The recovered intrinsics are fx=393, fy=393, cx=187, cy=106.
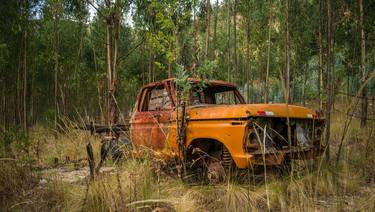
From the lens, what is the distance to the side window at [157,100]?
21.6 feet

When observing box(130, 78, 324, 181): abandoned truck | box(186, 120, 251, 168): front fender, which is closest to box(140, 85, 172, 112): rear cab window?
box(130, 78, 324, 181): abandoned truck

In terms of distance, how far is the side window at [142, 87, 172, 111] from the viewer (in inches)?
259

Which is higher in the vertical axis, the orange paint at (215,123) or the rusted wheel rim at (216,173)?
the orange paint at (215,123)

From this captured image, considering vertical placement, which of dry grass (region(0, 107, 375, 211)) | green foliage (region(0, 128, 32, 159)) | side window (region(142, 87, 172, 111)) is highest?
side window (region(142, 87, 172, 111))

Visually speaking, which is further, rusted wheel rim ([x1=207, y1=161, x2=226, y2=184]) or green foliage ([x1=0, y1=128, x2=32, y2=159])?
green foliage ([x1=0, y1=128, x2=32, y2=159])

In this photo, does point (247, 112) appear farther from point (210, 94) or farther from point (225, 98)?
point (225, 98)

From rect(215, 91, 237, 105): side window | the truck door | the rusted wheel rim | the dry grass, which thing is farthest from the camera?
rect(215, 91, 237, 105): side window

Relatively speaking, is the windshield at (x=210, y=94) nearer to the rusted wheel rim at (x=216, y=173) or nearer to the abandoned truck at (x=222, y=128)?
the abandoned truck at (x=222, y=128)

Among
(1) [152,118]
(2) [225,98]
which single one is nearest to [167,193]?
(1) [152,118]

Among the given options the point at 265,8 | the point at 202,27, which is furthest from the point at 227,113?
the point at 202,27

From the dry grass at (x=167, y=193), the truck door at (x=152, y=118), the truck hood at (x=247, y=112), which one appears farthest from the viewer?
the truck door at (x=152, y=118)

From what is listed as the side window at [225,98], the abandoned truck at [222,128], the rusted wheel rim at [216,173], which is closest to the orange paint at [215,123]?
the abandoned truck at [222,128]

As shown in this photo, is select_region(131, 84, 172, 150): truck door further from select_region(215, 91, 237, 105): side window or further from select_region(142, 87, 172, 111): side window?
select_region(215, 91, 237, 105): side window

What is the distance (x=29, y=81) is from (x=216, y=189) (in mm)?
16720
